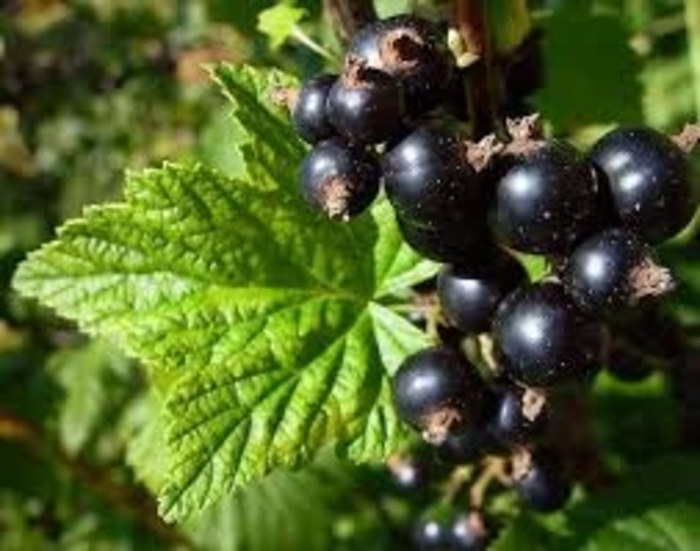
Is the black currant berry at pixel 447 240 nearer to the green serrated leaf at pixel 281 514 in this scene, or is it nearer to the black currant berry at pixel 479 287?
the black currant berry at pixel 479 287

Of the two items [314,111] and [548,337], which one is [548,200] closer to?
[548,337]

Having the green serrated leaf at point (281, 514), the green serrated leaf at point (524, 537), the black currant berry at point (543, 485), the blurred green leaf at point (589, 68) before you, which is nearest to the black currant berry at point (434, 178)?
the black currant berry at point (543, 485)

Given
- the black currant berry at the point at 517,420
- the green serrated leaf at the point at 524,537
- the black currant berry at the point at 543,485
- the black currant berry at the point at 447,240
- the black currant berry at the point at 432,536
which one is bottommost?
the black currant berry at the point at 432,536

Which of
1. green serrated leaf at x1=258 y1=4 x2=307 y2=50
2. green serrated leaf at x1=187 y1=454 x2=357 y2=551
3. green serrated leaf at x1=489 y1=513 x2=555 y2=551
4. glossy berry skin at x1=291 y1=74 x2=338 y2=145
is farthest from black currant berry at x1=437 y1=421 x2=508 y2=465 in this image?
green serrated leaf at x1=187 y1=454 x2=357 y2=551

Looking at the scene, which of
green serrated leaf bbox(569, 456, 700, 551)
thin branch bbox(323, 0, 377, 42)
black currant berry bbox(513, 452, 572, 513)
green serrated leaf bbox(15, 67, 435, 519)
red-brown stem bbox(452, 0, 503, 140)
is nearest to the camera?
red-brown stem bbox(452, 0, 503, 140)

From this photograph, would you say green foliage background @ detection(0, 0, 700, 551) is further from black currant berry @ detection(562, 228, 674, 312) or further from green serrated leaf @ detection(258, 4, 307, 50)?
black currant berry @ detection(562, 228, 674, 312)

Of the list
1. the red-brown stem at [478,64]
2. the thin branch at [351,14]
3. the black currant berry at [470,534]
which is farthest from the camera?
the black currant berry at [470,534]

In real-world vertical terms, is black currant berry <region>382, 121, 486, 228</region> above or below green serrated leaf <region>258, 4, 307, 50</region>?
above
